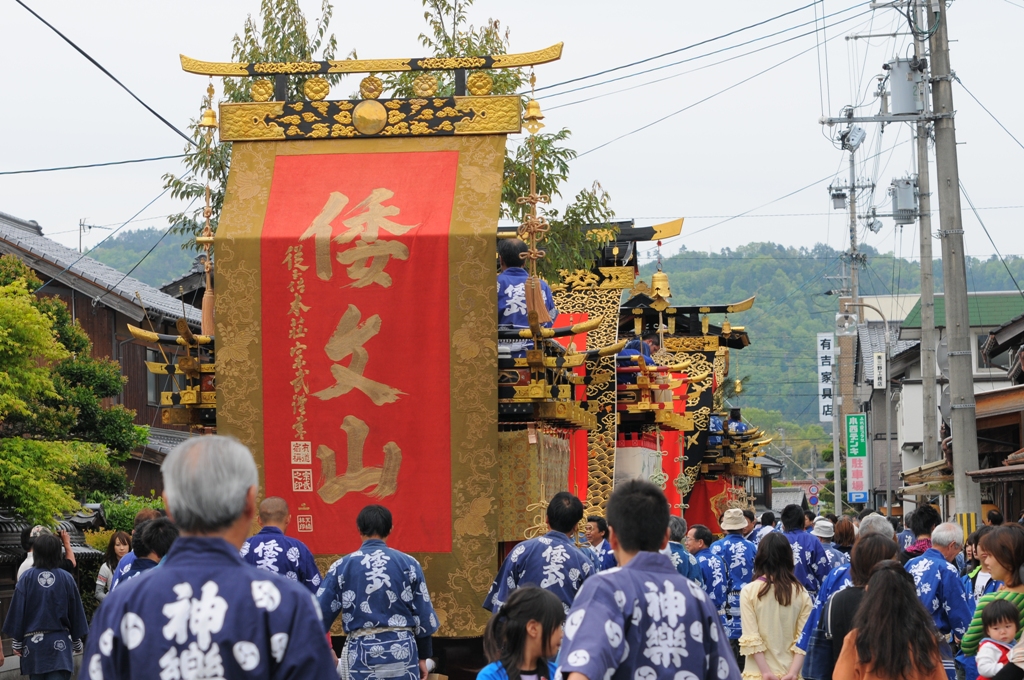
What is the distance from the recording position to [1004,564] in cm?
668

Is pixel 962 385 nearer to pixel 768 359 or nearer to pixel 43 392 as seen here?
pixel 43 392

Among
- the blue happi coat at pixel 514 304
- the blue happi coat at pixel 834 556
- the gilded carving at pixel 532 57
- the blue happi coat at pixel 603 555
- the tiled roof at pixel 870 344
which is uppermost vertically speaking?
the gilded carving at pixel 532 57

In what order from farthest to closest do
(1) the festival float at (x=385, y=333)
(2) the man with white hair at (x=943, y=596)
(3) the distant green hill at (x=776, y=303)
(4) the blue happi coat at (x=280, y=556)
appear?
(3) the distant green hill at (x=776, y=303)
(1) the festival float at (x=385, y=333)
(4) the blue happi coat at (x=280, y=556)
(2) the man with white hair at (x=943, y=596)

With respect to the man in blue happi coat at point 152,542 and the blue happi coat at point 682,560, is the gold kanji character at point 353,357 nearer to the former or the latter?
the blue happi coat at point 682,560

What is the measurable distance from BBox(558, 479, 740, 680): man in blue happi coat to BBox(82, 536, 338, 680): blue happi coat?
1.09 m

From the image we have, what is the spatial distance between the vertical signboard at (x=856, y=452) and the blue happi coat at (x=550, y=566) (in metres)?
31.0

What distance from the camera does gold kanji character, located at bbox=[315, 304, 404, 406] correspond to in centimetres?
1105

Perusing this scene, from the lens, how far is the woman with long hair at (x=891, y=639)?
533 cm

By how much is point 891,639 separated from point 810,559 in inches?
226

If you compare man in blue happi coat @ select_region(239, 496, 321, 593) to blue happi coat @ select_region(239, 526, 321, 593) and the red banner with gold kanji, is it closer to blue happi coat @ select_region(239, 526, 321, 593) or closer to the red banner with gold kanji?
blue happi coat @ select_region(239, 526, 321, 593)

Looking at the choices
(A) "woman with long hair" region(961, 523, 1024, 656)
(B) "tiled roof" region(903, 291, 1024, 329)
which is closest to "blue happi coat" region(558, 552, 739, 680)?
(A) "woman with long hair" region(961, 523, 1024, 656)

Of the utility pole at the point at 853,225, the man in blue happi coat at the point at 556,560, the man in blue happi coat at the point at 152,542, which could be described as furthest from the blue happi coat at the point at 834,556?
the utility pole at the point at 853,225

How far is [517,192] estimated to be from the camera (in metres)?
17.0

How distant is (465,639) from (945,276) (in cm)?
812
